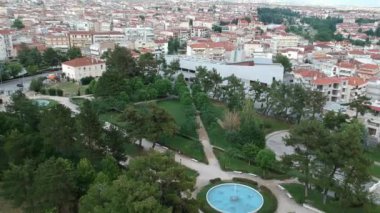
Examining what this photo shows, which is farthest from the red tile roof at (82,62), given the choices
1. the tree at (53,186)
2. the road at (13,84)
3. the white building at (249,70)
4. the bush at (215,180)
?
the tree at (53,186)

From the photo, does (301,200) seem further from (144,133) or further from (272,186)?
(144,133)

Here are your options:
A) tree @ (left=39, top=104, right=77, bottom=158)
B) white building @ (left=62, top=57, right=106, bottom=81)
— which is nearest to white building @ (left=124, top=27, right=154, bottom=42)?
white building @ (left=62, top=57, right=106, bottom=81)

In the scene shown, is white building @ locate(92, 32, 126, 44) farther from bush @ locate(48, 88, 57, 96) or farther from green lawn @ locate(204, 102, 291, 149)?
green lawn @ locate(204, 102, 291, 149)

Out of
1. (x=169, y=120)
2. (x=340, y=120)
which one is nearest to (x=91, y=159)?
(x=169, y=120)

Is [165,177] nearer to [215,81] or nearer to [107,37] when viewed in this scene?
[215,81]

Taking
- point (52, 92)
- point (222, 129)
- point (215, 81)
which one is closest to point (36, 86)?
point (52, 92)
